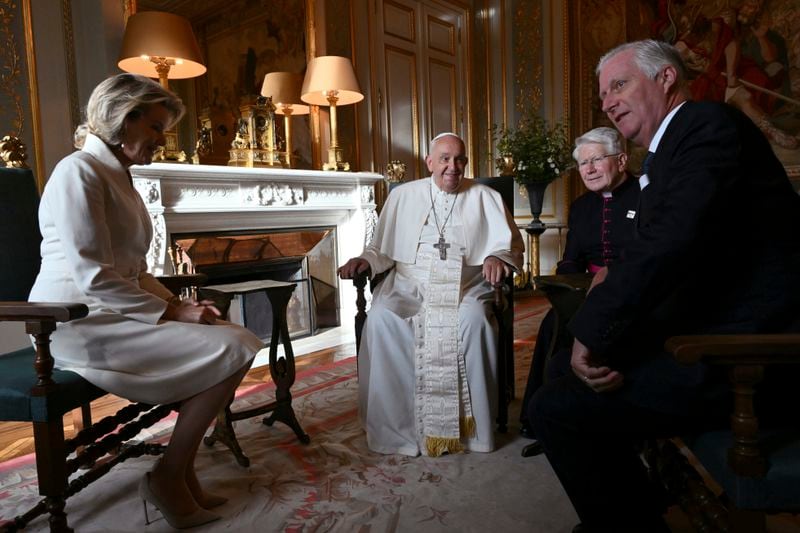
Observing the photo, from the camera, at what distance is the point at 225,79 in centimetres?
439

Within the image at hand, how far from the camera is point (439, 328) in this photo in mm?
2586

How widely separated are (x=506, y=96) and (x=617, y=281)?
6515 mm

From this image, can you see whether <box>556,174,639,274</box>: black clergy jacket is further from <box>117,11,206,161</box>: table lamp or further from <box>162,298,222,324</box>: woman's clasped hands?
<box>117,11,206,161</box>: table lamp

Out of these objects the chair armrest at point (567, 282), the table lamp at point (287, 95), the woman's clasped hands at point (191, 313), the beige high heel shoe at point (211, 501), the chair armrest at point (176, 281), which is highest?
the table lamp at point (287, 95)

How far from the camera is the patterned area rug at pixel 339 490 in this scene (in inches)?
75.7

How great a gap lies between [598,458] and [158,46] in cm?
332

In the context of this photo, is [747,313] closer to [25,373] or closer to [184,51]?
[25,373]

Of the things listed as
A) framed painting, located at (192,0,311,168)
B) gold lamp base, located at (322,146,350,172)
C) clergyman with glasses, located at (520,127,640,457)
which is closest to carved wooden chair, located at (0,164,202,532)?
Answer: clergyman with glasses, located at (520,127,640,457)

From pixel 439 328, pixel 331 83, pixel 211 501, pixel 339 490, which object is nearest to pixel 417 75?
pixel 331 83

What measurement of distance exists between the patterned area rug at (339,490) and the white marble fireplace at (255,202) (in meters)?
1.61

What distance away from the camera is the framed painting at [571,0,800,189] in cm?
617

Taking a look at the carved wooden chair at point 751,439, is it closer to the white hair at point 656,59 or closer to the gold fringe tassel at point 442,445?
the white hair at point 656,59

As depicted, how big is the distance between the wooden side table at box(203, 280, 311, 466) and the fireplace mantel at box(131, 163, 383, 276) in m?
1.41

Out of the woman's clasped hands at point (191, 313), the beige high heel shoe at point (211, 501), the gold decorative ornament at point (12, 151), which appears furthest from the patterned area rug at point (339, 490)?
the gold decorative ornament at point (12, 151)
